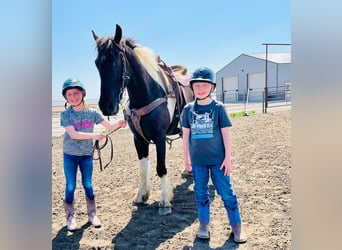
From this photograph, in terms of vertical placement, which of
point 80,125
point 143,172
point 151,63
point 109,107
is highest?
point 151,63

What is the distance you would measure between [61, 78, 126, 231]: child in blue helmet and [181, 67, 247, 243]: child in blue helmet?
519mm

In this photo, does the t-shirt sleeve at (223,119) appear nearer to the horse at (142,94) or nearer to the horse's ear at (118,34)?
the horse at (142,94)

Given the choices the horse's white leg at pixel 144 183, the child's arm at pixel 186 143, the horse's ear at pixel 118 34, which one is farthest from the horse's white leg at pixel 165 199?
the horse's ear at pixel 118 34

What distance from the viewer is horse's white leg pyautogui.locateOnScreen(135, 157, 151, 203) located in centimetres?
218

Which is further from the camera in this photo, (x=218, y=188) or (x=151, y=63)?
(x=151, y=63)

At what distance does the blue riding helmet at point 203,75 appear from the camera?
146cm

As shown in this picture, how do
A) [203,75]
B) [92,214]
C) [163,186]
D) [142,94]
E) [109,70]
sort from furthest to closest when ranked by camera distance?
[163,186] < [142,94] < [92,214] < [109,70] < [203,75]

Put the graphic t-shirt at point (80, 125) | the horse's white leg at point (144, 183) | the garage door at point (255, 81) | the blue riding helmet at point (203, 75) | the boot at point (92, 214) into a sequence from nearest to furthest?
1. the blue riding helmet at point (203, 75)
2. the graphic t-shirt at point (80, 125)
3. the boot at point (92, 214)
4. the horse's white leg at point (144, 183)
5. the garage door at point (255, 81)

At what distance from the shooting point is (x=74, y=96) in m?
1.62

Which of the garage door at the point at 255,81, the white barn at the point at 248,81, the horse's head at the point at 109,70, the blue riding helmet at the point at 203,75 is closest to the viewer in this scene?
the blue riding helmet at the point at 203,75

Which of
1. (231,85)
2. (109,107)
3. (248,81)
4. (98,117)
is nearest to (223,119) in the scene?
(109,107)

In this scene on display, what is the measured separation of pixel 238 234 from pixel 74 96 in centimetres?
130

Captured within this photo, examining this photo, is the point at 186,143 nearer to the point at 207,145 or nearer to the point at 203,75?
the point at 207,145
